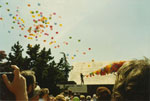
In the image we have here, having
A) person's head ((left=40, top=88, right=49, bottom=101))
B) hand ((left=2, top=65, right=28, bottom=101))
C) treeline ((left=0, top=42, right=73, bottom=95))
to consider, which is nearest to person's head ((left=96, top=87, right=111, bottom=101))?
person's head ((left=40, top=88, right=49, bottom=101))

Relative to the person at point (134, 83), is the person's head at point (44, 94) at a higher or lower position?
lower

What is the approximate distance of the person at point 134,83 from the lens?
1054 millimetres

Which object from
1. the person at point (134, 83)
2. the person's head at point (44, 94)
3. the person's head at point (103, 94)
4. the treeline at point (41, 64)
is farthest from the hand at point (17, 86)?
the treeline at point (41, 64)

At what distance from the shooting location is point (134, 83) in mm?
1056

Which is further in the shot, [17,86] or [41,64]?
[41,64]

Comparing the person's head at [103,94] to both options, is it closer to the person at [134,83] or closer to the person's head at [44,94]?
the person's head at [44,94]

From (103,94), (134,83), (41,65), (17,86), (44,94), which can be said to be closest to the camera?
(134,83)

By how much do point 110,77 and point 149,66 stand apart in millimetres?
39790

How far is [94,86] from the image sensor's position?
127 feet

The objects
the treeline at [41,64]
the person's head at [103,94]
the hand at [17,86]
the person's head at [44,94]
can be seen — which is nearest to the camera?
the hand at [17,86]

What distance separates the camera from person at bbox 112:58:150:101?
3.46ft

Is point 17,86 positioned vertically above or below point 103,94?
above

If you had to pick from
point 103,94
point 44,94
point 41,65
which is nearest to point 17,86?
point 103,94

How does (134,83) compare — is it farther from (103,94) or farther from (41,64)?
(41,64)
